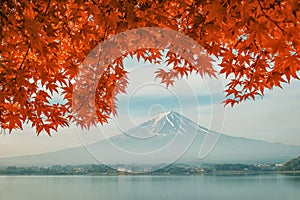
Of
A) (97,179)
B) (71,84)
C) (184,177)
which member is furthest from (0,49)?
(97,179)

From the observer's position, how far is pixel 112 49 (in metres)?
2.32

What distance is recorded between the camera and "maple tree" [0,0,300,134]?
1.55 m

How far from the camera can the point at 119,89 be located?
9.96 feet

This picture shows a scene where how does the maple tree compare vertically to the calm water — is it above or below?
above

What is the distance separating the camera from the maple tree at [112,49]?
1.55m

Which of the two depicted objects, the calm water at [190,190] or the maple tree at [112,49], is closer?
the maple tree at [112,49]

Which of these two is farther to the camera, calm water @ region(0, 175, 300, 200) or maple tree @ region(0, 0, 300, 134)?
calm water @ region(0, 175, 300, 200)

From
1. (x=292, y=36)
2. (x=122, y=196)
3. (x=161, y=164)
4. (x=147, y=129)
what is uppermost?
(x=292, y=36)

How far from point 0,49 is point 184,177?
5723 cm

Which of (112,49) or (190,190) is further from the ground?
(112,49)

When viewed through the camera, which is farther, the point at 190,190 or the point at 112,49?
the point at 190,190

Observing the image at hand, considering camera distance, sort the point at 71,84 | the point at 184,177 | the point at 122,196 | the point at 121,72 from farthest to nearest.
Answer: the point at 184,177
the point at 122,196
the point at 121,72
the point at 71,84

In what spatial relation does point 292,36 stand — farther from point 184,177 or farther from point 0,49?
point 184,177

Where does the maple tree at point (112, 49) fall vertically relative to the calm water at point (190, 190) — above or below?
above
